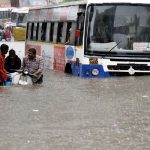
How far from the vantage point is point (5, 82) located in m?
16.5

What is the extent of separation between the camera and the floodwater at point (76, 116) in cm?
891

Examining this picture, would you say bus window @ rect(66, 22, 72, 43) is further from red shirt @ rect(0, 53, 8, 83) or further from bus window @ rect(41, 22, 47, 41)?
red shirt @ rect(0, 53, 8, 83)

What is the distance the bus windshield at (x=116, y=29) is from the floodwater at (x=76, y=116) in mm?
1732

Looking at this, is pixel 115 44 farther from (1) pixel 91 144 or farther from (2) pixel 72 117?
(1) pixel 91 144

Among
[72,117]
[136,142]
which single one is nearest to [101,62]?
[72,117]

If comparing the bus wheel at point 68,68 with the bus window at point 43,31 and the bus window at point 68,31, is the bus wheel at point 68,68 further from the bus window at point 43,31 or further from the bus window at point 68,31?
the bus window at point 43,31

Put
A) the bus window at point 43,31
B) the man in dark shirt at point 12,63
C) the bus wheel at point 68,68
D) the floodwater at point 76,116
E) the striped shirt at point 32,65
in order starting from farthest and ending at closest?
the bus window at point 43,31 < the bus wheel at point 68,68 < the man in dark shirt at point 12,63 < the striped shirt at point 32,65 < the floodwater at point 76,116

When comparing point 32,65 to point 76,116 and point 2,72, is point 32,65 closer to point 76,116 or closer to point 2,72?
point 2,72

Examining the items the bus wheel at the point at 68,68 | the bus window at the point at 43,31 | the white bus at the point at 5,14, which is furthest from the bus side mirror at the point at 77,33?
the white bus at the point at 5,14

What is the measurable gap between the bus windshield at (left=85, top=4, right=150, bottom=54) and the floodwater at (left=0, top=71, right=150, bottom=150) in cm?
173

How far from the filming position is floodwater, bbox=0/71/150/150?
8906 millimetres

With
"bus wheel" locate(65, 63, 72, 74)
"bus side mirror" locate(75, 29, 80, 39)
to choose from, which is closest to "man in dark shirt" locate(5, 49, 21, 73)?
"bus side mirror" locate(75, 29, 80, 39)

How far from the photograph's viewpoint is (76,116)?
1128cm

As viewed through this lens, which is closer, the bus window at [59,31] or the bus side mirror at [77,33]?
the bus side mirror at [77,33]
